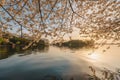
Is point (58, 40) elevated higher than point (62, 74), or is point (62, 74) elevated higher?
point (58, 40)

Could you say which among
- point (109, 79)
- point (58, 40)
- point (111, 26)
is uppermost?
point (111, 26)

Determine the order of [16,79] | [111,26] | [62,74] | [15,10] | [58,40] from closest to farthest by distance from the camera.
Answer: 1. [15,10]
2. [58,40]
3. [111,26]
4. [16,79]
5. [62,74]

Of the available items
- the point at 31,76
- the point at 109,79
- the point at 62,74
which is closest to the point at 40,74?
the point at 31,76

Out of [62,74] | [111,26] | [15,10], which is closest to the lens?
[15,10]

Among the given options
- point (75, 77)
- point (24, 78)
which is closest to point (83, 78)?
point (75, 77)

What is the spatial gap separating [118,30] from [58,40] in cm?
370

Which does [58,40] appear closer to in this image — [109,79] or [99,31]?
[99,31]

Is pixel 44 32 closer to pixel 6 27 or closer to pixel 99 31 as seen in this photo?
pixel 6 27

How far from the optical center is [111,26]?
417 inches

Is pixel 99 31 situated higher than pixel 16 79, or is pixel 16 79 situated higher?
pixel 99 31

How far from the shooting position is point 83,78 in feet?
51.3

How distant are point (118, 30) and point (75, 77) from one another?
681 centimetres

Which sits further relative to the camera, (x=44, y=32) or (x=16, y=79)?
(x=16, y=79)

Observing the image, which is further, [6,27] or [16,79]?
[16,79]
